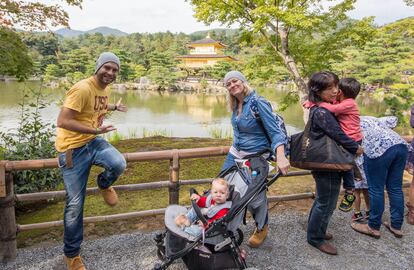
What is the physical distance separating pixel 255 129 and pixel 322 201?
2.72ft

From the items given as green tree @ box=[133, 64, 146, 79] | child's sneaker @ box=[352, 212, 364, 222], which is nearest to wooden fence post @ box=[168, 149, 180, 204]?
child's sneaker @ box=[352, 212, 364, 222]

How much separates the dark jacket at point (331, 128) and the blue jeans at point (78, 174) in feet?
4.90

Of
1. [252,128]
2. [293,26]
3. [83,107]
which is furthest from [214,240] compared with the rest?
[293,26]

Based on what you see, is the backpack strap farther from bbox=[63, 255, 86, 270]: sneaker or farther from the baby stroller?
bbox=[63, 255, 86, 270]: sneaker

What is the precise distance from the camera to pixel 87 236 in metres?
3.16

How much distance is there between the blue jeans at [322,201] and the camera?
2514 mm

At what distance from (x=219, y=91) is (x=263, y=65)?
3017cm

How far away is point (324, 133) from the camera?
2.43 metres

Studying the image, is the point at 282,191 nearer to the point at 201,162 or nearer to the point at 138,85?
the point at 201,162

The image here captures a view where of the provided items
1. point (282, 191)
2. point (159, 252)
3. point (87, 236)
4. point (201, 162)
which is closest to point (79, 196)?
point (159, 252)

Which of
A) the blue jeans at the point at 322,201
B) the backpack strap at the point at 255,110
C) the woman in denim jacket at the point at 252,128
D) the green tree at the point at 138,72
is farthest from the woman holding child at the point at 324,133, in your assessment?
the green tree at the point at 138,72

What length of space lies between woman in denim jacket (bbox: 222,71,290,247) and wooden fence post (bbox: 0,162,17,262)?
68.1 inches

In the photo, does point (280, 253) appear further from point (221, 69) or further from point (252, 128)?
point (221, 69)

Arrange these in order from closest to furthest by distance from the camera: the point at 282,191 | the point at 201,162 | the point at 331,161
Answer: the point at 331,161 < the point at 282,191 < the point at 201,162
